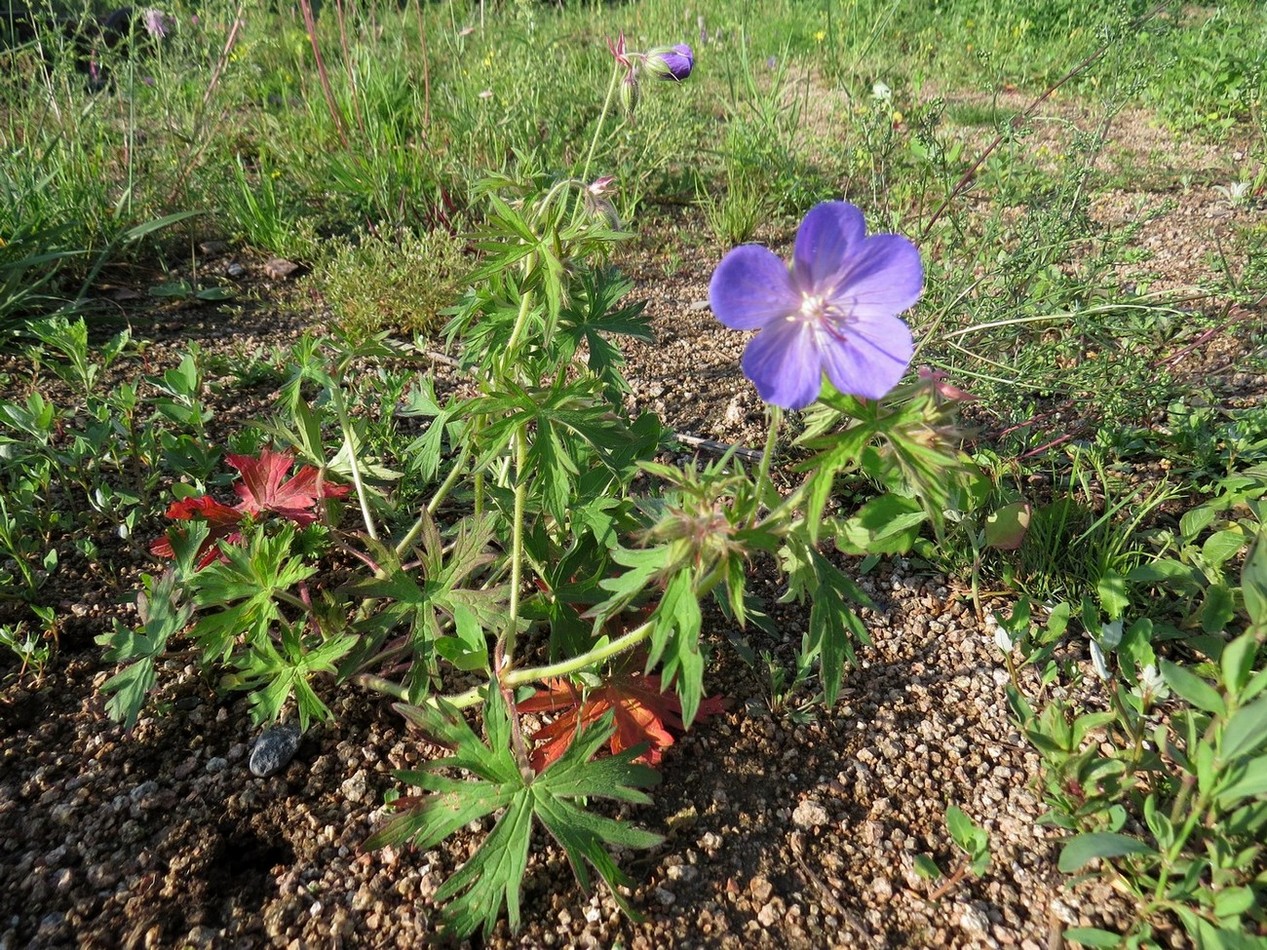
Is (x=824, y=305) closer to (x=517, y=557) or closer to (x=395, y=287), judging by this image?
(x=517, y=557)

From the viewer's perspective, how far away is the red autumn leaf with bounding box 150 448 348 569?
183 centimetres

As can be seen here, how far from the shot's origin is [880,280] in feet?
3.93

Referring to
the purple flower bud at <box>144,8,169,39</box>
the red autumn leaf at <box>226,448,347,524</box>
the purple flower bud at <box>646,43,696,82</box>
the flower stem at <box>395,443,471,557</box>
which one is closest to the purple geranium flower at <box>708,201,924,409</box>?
the flower stem at <box>395,443,471,557</box>

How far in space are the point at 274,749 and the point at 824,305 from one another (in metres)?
1.34

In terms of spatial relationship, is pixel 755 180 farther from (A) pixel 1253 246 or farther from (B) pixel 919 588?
(B) pixel 919 588

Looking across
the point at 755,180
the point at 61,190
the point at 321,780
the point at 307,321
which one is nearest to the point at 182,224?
the point at 61,190

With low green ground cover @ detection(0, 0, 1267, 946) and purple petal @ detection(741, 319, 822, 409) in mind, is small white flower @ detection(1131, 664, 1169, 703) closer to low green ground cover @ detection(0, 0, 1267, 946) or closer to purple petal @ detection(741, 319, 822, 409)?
low green ground cover @ detection(0, 0, 1267, 946)

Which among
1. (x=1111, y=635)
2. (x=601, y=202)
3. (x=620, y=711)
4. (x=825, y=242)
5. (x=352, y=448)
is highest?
(x=825, y=242)

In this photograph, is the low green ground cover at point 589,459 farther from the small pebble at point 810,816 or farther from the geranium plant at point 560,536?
the small pebble at point 810,816

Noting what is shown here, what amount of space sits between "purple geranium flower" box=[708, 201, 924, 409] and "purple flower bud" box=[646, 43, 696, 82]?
99 centimetres

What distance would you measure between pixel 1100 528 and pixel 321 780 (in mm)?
1899

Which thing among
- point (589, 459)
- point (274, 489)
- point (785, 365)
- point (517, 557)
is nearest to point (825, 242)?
point (785, 365)

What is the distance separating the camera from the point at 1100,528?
2.12 m

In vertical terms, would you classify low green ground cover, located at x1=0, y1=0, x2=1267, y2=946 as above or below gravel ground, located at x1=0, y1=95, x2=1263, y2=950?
above
